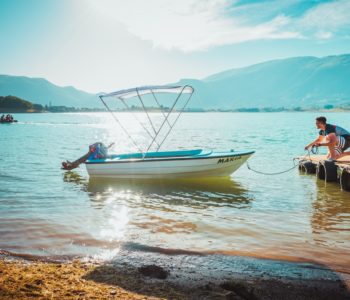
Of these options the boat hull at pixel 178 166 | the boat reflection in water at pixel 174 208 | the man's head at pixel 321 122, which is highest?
the man's head at pixel 321 122

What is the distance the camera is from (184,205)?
1405 centimetres

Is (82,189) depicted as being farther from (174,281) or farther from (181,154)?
(174,281)

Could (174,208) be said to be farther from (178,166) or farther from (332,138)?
(332,138)

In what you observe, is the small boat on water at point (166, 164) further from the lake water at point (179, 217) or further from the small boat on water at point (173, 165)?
the lake water at point (179, 217)

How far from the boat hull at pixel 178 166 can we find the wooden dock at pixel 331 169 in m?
4.26

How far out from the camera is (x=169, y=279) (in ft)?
21.3

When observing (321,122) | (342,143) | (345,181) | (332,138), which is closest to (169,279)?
(321,122)

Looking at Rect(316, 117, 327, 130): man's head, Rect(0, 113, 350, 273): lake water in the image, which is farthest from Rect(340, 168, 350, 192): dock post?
Rect(316, 117, 327, 130): man's head

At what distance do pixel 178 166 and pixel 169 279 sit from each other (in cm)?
1212

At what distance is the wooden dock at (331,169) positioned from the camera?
16.8 metres

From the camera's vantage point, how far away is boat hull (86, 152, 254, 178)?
18.3 meters

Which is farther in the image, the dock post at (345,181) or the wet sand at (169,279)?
the dock post at (345,181)

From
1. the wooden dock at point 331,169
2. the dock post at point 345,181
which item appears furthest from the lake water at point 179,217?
the wooden dock at point 331,169

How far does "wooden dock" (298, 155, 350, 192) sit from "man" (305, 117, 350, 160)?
56 centimetres
